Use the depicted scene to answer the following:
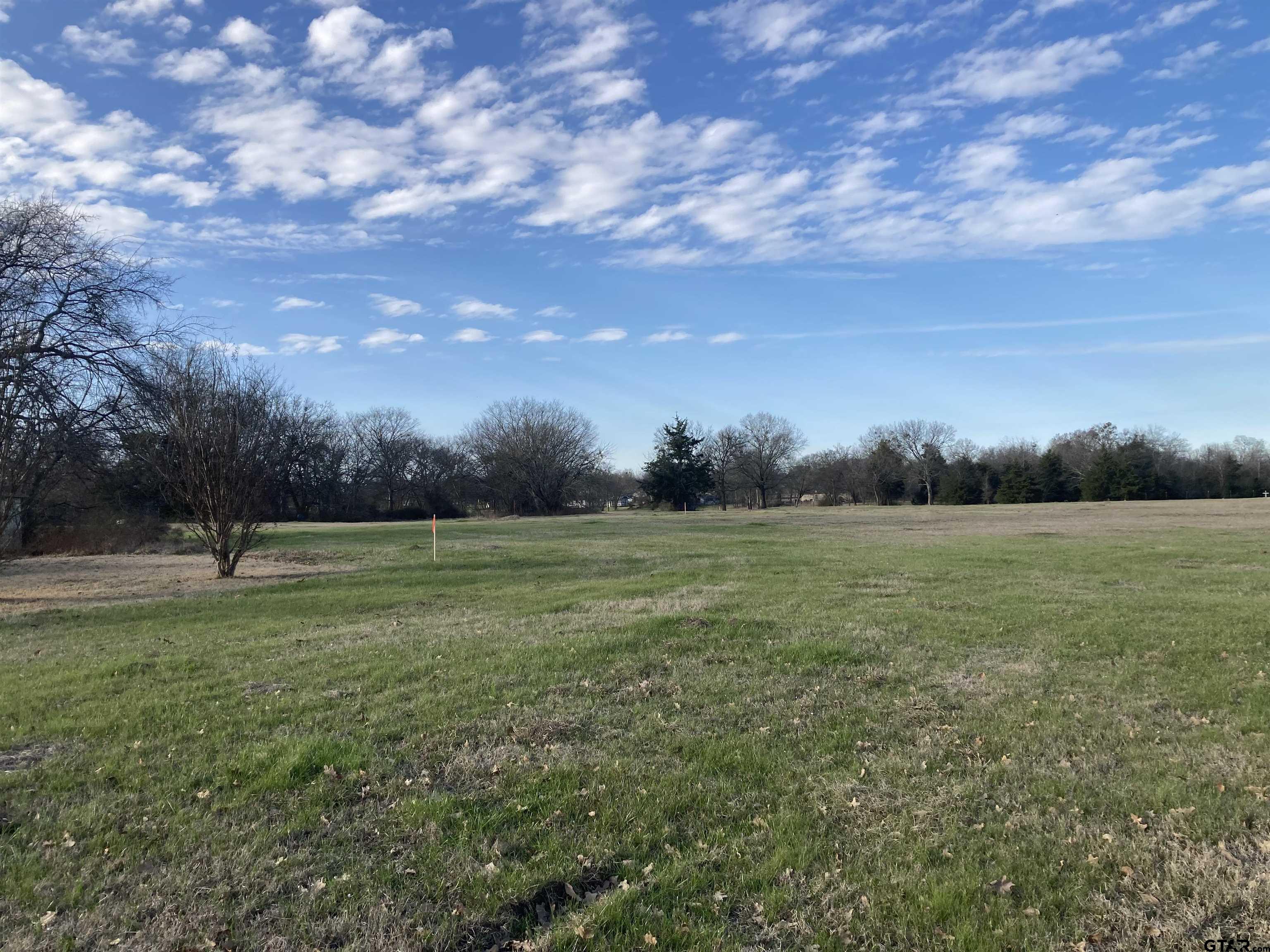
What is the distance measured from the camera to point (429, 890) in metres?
3.53

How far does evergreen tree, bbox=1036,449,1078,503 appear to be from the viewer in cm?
7150

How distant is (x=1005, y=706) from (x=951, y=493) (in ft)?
243

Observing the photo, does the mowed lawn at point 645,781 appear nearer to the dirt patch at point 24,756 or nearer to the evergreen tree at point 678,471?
the dirt patch at point 24,756

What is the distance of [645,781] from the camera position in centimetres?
478

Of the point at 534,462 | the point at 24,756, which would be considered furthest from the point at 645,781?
the point at 534,462

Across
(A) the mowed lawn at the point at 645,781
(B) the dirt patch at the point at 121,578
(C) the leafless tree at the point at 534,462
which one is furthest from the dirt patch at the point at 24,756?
(C) the leafless tree at the point at 534,462

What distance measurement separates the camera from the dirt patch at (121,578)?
14.3 metres

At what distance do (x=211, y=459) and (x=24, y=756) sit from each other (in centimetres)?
1437

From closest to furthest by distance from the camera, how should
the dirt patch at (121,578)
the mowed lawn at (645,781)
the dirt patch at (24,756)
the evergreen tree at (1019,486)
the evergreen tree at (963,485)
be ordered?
the mowed lawn at (645,781) < the dirt patch at (24,756) < the dirt patch at (121,578) < the evergreen tree at (1019,486) < the evergreen tree at (963,485)

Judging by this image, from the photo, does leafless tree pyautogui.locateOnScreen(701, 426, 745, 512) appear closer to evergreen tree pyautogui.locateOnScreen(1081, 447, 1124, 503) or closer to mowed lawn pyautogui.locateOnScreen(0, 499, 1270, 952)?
evergreen tree pyautogui.locateOnScreen(1081, 447, 1124, 503)

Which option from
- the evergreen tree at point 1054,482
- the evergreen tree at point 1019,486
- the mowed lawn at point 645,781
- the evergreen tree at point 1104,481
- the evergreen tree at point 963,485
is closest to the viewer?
the mowed lawn at point 645,781

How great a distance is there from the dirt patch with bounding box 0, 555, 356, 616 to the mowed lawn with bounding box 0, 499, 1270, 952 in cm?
407

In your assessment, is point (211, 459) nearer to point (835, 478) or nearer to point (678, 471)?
point (678, 471)

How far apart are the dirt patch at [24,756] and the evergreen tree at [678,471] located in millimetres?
Result: 65884
